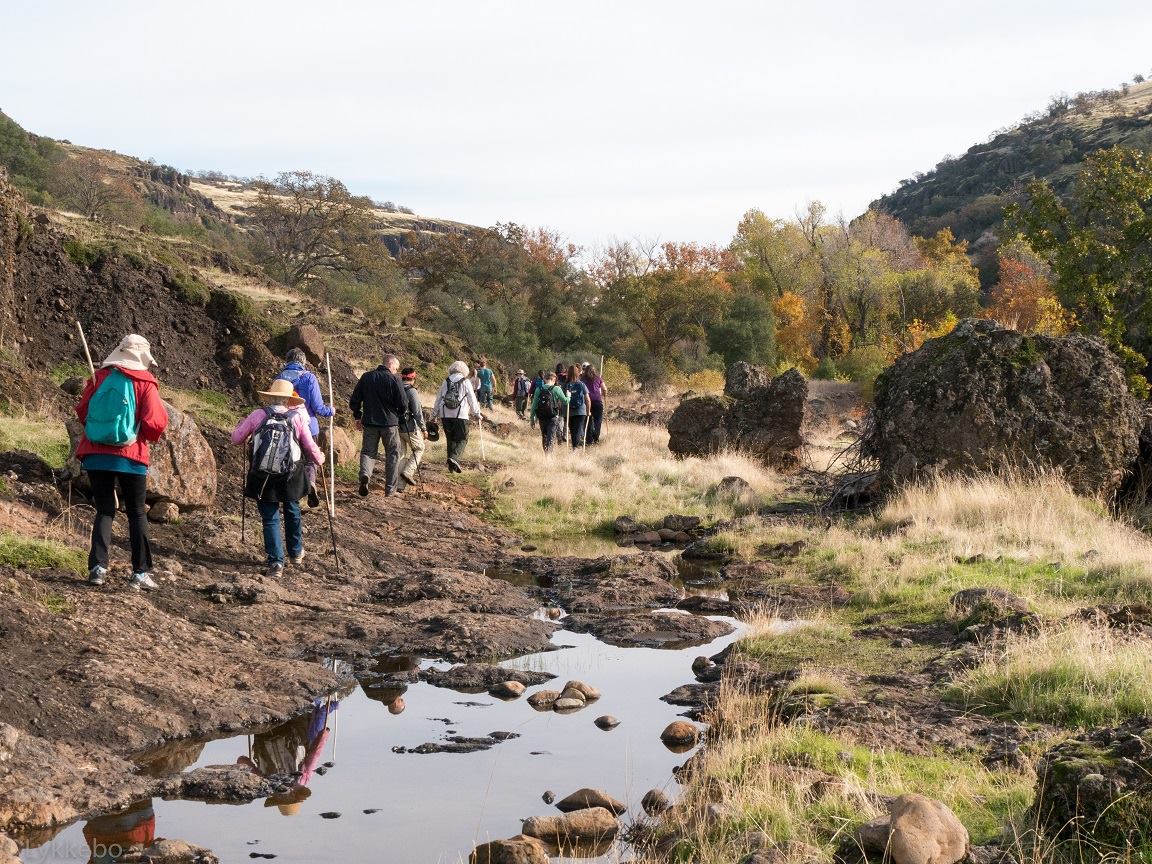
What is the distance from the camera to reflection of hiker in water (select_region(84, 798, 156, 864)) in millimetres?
5047

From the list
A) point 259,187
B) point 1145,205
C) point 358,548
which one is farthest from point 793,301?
point 358,548

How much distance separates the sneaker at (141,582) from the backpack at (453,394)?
9.03 m

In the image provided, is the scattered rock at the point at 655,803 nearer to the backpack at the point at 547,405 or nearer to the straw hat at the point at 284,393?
the straw hat at the point at 284,393

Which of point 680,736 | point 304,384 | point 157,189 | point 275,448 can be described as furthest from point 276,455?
point 157,189

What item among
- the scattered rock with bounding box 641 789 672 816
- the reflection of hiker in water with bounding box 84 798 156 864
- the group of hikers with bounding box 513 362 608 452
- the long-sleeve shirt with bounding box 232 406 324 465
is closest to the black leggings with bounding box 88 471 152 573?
the long-sleeve shirt with bounding box 232 406 324 465

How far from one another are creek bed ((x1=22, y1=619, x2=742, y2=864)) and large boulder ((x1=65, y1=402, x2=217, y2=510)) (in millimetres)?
4592

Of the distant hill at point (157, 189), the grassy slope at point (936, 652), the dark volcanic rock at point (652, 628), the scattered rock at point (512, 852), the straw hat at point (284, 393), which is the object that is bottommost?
the dark volcanic rock at point (652, 628)

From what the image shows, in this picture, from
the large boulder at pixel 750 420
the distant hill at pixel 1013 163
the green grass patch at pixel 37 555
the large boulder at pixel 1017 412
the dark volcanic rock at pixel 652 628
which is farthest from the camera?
the distant hill at pixel 1013 163

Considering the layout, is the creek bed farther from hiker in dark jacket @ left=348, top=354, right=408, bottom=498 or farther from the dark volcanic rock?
hiker in dark jacket @ left=348, top=354, right=408, bottom=498

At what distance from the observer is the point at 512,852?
5078 millimetres

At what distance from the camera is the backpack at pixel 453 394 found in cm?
1773

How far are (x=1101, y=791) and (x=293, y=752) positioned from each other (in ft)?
14.4

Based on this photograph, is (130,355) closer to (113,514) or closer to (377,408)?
(113,514)

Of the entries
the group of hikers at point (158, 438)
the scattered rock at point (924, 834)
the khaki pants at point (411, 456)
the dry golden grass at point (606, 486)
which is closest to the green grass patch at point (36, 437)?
the group of hikers at point (158, 438)
